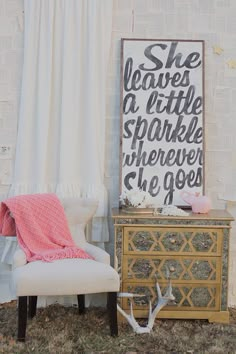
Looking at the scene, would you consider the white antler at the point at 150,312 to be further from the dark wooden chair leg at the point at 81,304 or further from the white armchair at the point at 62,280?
the dark wooden chair leg at the point at 81,304

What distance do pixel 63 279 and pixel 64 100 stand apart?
1.32 metres

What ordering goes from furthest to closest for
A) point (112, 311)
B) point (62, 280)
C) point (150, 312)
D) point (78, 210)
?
point (78, 210)
point (150, 312)
point (112, 311)
point (62, 280)

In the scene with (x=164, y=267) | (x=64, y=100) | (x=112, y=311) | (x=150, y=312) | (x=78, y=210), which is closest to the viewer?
(x=112, y=311)

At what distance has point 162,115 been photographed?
3900 mm

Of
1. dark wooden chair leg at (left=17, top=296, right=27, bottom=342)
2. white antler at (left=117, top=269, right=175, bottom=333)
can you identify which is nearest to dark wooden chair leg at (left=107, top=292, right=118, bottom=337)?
white antler at (left=117, top=269, right=175, bottom=333)

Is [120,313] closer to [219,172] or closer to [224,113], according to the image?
[219,172]

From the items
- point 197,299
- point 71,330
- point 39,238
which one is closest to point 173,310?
point 197,299

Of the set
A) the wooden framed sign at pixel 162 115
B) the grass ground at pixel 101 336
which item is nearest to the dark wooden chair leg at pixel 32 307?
the grass ground at pixel 101 336

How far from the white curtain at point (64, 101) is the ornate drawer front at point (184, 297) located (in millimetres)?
532

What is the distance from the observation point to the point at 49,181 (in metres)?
3.89

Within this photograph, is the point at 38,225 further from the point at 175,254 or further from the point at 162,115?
the point at 162,115

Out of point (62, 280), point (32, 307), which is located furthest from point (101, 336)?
point (32, 307)

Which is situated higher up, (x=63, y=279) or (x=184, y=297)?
(x=63, y=279)

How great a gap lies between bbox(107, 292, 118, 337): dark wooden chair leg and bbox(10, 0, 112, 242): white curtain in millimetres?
752
